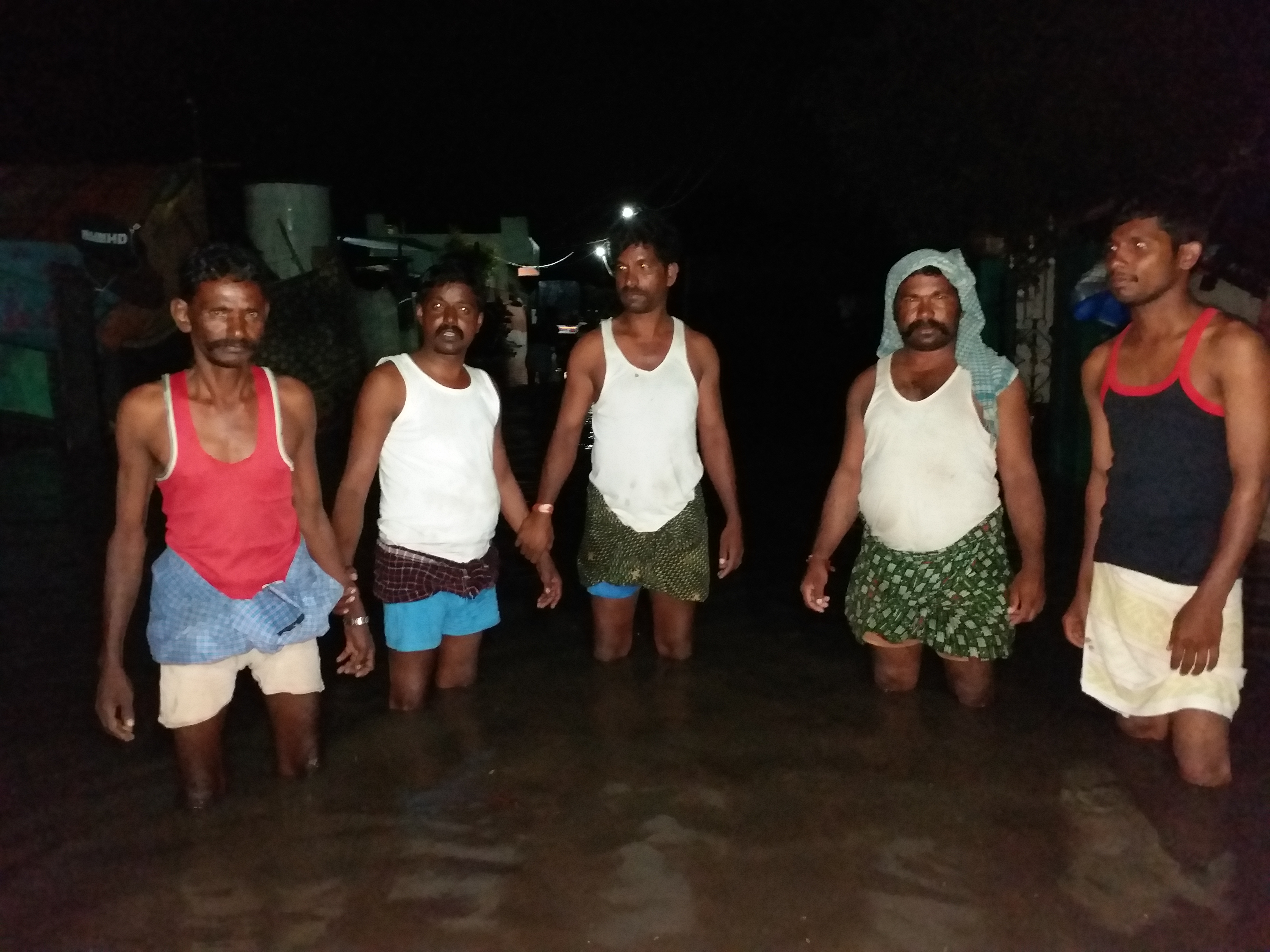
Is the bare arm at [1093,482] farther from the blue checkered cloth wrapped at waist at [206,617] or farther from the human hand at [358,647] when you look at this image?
the blue checkered cloth wrapped at waist at [206,617]

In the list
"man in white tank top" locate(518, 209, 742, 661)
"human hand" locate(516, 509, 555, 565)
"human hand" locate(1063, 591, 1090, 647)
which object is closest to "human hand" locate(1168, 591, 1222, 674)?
"human hand" locate(1063, 591, 1090, 647)

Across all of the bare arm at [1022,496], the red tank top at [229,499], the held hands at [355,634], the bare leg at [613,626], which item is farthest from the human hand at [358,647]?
the bare arm at [1022,496]

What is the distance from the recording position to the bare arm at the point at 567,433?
393 cm

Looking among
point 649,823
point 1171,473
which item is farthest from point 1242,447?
point 649,823

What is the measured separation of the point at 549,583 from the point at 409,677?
649 millimetres

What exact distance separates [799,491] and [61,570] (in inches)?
206

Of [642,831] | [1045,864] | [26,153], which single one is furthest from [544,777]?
[26,153]

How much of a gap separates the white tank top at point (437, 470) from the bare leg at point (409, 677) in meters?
0.44

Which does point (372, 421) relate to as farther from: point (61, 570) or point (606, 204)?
point (606, 204)

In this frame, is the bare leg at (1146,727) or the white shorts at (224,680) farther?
the bare leg at (1146,727)

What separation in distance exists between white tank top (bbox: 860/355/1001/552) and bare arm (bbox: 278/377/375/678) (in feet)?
6.16

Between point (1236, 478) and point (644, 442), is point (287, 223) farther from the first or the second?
point (1236, 478)

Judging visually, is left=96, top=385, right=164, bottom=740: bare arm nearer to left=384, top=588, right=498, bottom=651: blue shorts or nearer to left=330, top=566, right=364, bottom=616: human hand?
left=330, top=566, right=364, bottom=616: human hand

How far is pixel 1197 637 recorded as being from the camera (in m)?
3.03
